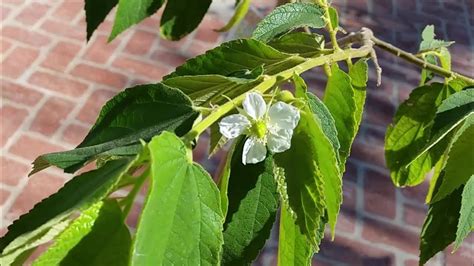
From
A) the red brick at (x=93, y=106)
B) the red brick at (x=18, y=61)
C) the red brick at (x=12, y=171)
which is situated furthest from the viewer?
the red brick at (x=18, y=61)

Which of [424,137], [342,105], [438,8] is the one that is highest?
[342,105]

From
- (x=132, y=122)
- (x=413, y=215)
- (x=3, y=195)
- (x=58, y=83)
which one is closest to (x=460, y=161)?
(x=132, y=122)

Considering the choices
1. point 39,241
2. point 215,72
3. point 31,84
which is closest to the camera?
point 39,241

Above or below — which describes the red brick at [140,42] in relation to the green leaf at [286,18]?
below

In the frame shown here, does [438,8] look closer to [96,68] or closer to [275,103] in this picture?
[96,68]

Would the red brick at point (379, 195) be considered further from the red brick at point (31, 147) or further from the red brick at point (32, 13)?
the red brick at point (32, 13)

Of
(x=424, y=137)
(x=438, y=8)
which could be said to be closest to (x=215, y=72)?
(x=424, y=137)

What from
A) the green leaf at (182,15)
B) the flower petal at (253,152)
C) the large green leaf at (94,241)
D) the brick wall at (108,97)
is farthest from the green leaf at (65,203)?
the brick wall at (108,97)
